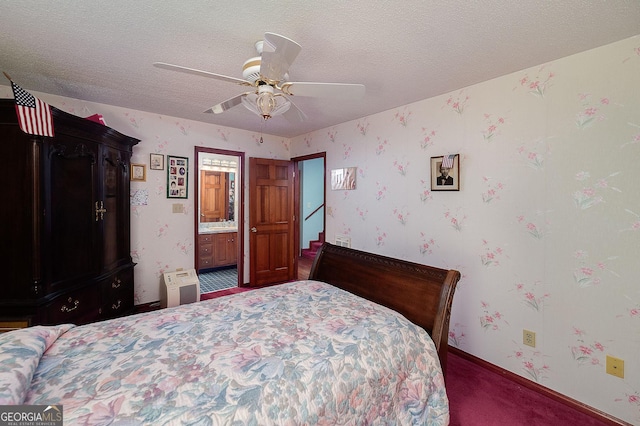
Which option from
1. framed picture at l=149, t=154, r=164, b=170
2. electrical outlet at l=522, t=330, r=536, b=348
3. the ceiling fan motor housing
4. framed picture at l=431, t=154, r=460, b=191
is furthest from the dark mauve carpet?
framed picture at l=149, t=154, r=164, b=170

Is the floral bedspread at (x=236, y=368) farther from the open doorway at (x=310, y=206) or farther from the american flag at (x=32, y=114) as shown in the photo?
the open doorway at (x=310, y=206)

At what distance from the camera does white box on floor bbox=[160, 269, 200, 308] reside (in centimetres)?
329

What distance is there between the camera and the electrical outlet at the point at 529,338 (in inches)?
82.4

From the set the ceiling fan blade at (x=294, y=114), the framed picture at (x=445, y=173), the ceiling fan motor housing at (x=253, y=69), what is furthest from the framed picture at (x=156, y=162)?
the framed picture at (x=445, y=173)

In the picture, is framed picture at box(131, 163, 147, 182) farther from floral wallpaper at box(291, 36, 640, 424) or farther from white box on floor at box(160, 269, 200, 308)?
floral wallpaper at box(291, 36, 640, 424)

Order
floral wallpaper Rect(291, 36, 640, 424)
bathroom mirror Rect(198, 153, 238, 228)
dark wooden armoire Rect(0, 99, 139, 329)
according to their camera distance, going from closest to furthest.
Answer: floral wallpaper Rect(291, 36, 640, 424) → dark wooden armoire Rect(0, 99, 139, 329) → bathroom mirror Rect(198, 153, 238, 228)

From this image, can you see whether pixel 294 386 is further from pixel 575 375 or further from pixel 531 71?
pixel 531 71

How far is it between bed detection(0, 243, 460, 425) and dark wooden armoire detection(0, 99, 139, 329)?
1074 mm

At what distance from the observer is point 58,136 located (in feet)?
7.22

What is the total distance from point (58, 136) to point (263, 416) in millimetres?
2613

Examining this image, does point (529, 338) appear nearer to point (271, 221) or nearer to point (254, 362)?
point (254, 362)

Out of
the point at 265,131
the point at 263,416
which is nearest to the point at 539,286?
the point at 263,416

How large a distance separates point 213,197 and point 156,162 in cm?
222

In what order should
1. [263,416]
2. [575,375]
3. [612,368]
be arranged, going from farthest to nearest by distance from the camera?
1. [575,375]
2. [612,368]
3. [263,416]
